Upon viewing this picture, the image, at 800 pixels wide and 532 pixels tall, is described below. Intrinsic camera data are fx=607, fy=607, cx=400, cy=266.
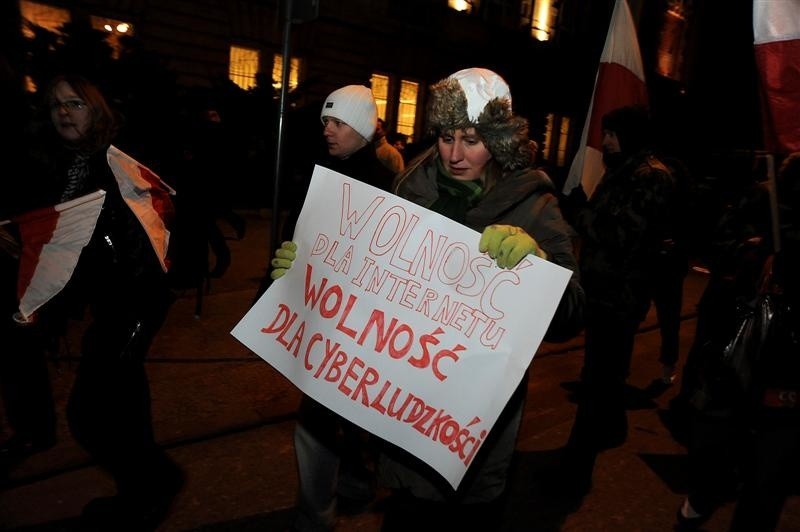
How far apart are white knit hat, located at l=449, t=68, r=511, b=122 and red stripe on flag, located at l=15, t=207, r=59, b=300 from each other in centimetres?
177

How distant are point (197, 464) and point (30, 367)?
976mm

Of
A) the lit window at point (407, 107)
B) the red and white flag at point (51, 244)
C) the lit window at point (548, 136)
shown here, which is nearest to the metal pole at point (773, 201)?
the red and white flag at point (51, 244)

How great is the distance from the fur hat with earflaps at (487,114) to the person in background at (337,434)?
842 mm

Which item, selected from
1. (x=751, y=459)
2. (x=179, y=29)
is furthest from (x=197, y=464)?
(x=179, y=29)

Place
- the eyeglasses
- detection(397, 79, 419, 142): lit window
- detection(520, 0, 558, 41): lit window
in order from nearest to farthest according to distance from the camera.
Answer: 1. the eyeglasses
2. detection(397, 79, 419, 142): lit window
3. detection(520, 0, 558, 41): lit window

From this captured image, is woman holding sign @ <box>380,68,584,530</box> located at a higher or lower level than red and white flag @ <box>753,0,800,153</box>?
lower

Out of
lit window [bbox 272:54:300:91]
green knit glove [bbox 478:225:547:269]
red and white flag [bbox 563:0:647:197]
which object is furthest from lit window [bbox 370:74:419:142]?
green knit glove [bbox 478:225:547:269]

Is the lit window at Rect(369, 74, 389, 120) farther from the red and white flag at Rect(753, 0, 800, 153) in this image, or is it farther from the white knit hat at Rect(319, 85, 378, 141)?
the red and white flag at Rect(753, 0, 800, 153)

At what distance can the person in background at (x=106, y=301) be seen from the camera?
250 centimetres

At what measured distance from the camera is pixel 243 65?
13375 mm

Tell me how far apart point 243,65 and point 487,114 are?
1270 centimetres

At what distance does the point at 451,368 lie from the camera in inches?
69.0

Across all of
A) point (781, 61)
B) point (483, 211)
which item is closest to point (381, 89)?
point (781, 61)

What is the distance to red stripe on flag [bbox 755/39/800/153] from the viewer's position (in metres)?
2.11
